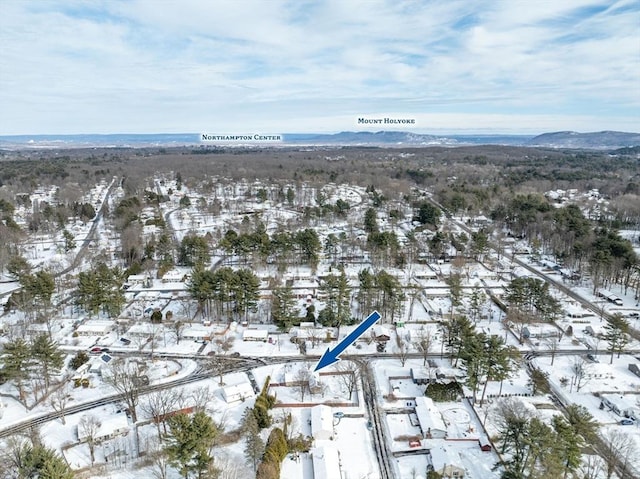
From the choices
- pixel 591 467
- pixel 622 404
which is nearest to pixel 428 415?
pixel 591 467

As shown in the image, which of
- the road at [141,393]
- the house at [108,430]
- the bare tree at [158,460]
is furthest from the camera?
the road at [141,393]

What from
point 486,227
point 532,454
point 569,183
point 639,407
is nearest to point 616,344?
point 639,407

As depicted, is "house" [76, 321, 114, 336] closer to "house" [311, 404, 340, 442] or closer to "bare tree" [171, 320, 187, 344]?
"bare tree" [171, 320, 187, 344]

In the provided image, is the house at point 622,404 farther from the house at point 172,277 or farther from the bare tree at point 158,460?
the house at point 172,277

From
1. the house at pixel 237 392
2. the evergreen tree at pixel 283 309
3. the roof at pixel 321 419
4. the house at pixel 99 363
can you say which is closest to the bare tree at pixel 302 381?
the roof at pixel 321 419

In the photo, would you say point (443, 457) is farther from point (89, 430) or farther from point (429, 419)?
point (89, 430)

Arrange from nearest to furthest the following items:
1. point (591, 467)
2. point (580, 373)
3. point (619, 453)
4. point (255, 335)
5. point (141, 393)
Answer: point (591, 467)
point (619, 453)
point (141, 393)
point (580, 373)
point (255, 335)
